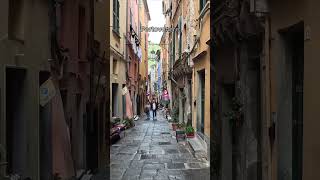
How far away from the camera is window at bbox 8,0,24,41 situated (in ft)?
20.8

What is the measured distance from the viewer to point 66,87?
31.4ft

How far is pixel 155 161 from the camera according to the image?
14.5 m

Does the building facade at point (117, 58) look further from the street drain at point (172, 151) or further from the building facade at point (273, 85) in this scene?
the building facade at point (273, 85)

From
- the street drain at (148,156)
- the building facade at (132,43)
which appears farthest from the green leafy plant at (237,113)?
the building facade at (132,43)

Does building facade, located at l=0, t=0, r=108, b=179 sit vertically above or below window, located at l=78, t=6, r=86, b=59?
below

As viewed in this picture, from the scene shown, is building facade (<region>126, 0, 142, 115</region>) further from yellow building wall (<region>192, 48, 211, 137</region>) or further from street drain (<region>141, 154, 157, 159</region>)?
street drain (<region>141, 154, 157, 159</region>)

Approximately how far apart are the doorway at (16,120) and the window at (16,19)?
49 cm

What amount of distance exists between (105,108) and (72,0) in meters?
5.79

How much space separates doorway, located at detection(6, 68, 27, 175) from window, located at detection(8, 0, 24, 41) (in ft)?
1.62

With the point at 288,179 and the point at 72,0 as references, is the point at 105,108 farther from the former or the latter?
the point at 288,179

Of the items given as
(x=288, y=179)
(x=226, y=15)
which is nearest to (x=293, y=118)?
(x=288, y=179)

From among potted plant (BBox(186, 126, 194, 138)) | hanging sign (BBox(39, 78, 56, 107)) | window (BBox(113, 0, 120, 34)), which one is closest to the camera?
hanging sign (BBox(39, 78, 56, 107))

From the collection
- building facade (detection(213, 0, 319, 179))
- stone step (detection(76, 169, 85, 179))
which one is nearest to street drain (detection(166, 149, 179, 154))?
stone step (detection(76, 169, 85, 179))

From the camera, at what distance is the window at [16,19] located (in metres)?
6.35
